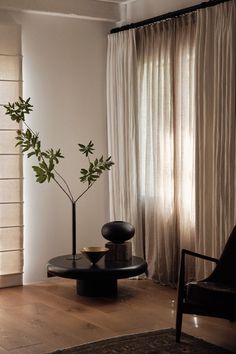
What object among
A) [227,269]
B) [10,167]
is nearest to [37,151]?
[10,167]

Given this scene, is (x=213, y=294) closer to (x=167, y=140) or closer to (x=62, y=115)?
(x=167, y=140)

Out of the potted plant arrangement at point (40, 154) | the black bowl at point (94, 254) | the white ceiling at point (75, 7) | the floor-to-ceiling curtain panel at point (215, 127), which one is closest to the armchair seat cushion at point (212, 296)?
the floor-to-ceiling curtain panel at point (215, 127)

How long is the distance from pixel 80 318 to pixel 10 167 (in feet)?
5.42

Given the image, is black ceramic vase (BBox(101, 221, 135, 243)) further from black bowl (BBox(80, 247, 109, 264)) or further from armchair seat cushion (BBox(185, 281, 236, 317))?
armchair seat cushion (BBox(185, 281, 236, 317))

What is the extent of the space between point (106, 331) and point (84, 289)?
1.02 meters

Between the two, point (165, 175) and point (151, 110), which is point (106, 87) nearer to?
point (151, 110)

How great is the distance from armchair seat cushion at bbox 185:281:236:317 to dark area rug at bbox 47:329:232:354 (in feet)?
0.86

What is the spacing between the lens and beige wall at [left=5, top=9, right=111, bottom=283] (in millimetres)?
6203

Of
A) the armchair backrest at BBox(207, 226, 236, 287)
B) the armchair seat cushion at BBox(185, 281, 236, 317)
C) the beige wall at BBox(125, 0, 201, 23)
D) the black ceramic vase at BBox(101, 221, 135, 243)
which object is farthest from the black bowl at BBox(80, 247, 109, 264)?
the beige wall at BBox(125, 0, 201, 23)

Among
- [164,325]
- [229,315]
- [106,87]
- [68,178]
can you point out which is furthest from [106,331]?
[106,87]

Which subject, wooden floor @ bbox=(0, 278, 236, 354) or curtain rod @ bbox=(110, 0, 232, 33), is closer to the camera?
wooden floor @ bbox=(0, 278, 236, 354)

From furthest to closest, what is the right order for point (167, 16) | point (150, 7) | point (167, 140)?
point (150, 7) → point (167, 140) → point (167, 16)

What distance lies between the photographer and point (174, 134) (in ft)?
19.1

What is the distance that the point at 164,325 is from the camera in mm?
4742
